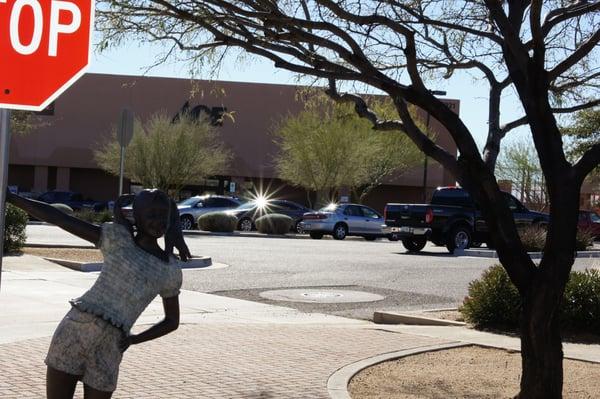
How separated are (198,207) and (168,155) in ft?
26.6

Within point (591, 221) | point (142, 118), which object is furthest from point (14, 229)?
point (142, 118)

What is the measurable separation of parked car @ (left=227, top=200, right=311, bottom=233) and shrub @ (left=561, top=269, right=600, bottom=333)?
963 inches

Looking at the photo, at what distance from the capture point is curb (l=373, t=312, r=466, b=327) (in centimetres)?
1141

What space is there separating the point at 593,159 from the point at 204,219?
26.7 metres

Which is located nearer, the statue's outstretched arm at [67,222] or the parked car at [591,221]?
the statue's outstretched arm at [67,222]

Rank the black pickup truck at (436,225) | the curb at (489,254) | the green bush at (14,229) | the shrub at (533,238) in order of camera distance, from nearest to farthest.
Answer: the green bush at (14,229)
the curb at (489,254)
the shrub at (533,238)
the black pickup truck at (436,225)

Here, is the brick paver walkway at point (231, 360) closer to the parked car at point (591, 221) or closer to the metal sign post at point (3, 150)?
the metal sign post at point (3, 150)

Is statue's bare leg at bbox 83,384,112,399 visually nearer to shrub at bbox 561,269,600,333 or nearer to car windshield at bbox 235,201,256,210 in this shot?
shrub at bbox 561,269,600,333

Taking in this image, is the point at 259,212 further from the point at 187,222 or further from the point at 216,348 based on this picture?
the point at 216,348

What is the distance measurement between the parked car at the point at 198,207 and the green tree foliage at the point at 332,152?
9120mm

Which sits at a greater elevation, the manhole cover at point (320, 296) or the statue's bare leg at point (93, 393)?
the statue's bare leg at point (93, 393)

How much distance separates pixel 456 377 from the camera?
26.1 feet

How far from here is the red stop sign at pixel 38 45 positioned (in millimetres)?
3043

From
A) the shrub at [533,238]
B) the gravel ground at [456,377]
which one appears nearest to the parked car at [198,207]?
Result: the shrub at [533,238]
